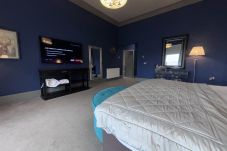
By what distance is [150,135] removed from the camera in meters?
0.69

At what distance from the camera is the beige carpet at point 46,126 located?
1.39m

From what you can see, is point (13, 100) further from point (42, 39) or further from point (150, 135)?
point (150, 135)

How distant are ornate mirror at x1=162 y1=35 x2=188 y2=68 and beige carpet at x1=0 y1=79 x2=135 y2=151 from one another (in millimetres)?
4139

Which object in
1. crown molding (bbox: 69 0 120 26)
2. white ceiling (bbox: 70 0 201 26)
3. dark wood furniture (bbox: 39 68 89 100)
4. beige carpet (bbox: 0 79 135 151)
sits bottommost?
beige carpet (bbox: 0 79 135 151)

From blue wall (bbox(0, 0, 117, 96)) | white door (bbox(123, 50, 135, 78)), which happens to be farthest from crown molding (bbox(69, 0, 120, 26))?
white door (bbox(123, 50, 135, 78))

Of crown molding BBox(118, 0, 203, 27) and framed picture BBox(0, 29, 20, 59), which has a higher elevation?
crown molding BBox(118, 0, 203, 27)

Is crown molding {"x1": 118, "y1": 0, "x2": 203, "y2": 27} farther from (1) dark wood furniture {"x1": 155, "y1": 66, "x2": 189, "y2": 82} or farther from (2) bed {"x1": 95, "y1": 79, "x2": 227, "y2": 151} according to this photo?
(2) bed {"x1": 95, "y1": 79, "x2": 227, "y2": 151}

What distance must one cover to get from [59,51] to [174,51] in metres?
4.82

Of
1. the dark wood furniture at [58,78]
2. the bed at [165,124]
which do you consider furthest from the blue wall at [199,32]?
the bed at [165,124]

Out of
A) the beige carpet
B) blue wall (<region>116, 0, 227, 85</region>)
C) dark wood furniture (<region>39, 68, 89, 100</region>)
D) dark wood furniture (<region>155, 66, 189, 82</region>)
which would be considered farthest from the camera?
dark wood furniture (<region>155, 66, 189, 82</region>)

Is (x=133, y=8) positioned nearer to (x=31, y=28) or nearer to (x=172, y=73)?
(x=172, y=73)

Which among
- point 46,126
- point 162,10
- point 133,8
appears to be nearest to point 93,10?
point 133,8

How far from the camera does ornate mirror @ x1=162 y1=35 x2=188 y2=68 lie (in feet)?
14.5

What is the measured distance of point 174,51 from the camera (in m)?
4.64
